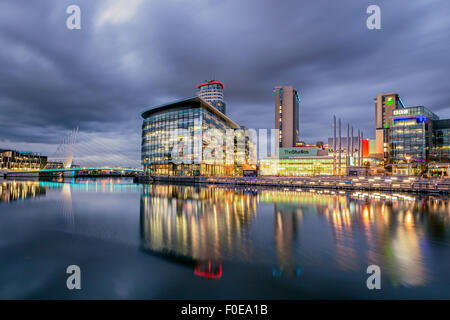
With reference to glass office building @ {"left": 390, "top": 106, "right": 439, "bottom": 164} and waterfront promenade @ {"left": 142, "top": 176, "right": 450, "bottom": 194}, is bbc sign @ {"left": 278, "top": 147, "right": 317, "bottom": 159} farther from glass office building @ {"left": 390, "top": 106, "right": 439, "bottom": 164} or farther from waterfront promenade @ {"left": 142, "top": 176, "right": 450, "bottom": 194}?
waterfront promenade @ {"left": 142, "top": 176, "right": 450, "bottom": 194}

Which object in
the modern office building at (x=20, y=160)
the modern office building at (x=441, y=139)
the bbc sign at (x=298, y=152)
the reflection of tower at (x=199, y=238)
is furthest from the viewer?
the modern office building at (x=20, y=160)

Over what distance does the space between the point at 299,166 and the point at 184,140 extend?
67.7 metres

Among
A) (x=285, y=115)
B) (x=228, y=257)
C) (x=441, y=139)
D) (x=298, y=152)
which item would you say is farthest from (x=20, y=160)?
(x=441, y=139)

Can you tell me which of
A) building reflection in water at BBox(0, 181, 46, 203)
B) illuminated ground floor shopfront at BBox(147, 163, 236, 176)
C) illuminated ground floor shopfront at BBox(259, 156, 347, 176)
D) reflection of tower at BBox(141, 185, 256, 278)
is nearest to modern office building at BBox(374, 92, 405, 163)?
illuminated ground floor shopfront at BBox(259, 156, 347, 176)

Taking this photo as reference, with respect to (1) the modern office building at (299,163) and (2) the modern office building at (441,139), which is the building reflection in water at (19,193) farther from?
(2) the modern office building at (441,139)

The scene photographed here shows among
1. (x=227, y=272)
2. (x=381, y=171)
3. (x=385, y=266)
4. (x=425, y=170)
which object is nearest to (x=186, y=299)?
(x=227, y=272)

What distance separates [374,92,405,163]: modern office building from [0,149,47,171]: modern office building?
25222 cm

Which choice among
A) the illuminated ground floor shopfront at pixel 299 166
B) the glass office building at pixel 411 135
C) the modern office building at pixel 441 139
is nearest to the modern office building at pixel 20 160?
the illuminated ground floor shopfront at pixel 299 166

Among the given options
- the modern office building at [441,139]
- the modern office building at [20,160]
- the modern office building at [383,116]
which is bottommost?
the modern office building at [20,160]

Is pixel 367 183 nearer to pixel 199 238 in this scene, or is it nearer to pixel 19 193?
pixel 199 238

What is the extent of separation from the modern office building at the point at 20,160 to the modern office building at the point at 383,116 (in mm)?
252222

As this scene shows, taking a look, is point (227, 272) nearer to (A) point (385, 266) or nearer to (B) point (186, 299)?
(B) point (186, 299)

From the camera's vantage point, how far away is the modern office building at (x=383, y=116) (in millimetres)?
174400

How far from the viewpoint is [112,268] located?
9.79 metres
